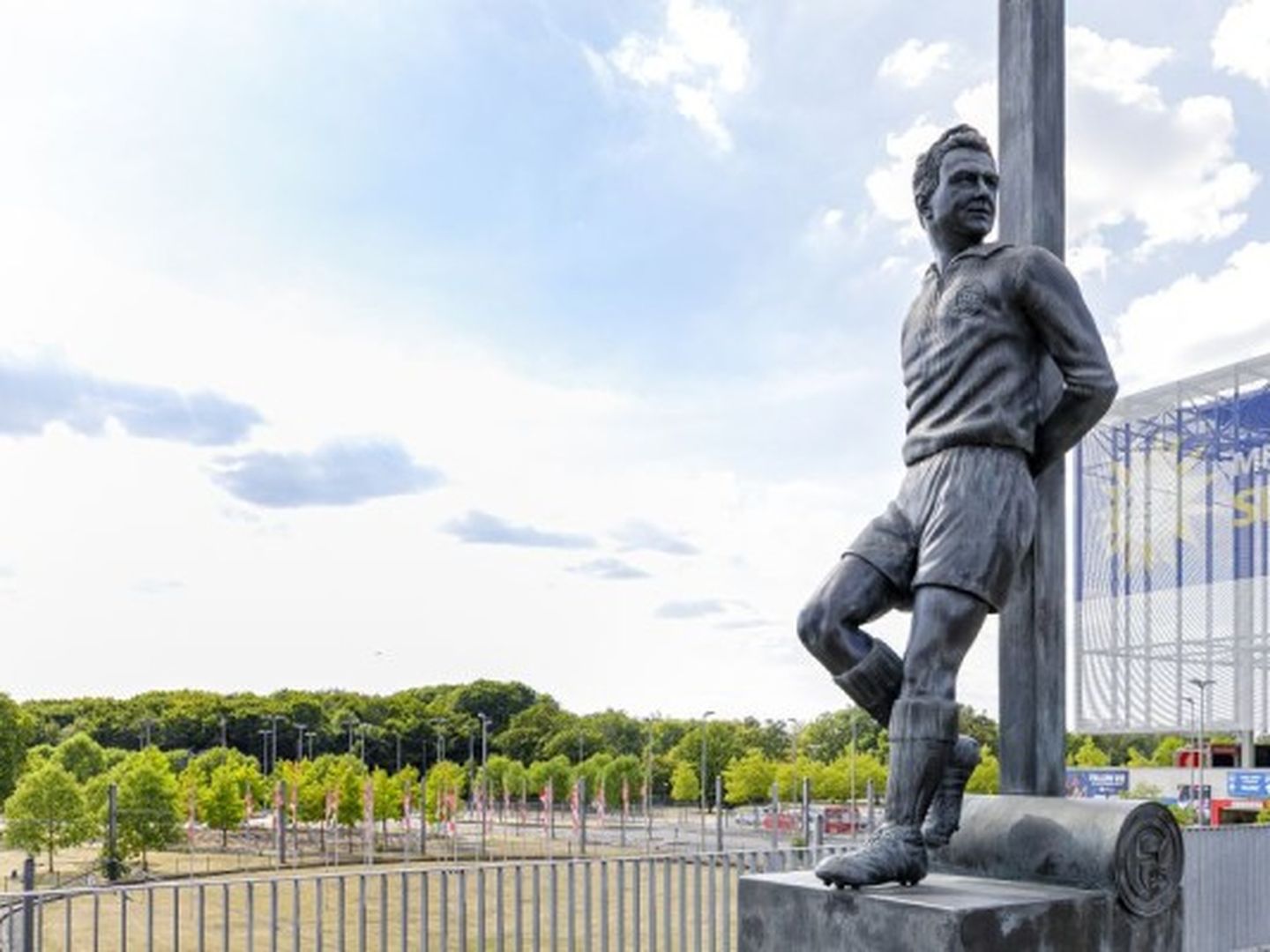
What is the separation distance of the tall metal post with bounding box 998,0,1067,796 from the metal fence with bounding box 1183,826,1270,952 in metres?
5.67

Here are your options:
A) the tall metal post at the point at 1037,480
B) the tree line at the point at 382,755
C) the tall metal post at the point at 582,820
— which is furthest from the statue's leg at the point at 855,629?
the tall metal post at the point at 582,820

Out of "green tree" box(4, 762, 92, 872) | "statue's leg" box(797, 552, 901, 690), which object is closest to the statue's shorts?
"statue's leg" box(797, 552, 901, 690)

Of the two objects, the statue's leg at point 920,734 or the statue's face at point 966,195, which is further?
the statue's face at point 966,195

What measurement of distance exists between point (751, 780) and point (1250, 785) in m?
21.8

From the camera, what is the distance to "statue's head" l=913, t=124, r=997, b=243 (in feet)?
14.9

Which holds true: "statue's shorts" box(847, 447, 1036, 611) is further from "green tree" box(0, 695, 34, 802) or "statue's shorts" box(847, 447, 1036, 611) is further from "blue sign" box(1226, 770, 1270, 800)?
"green tree" box(0, 695, 34, 802)

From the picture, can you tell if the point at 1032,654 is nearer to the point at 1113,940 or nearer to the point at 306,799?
the point at 1113,940

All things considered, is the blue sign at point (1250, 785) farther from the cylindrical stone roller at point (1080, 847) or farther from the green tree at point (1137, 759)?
the cylindrical stone roller at point (1080, 847)

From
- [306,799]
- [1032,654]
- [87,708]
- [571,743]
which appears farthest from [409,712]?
[1032,654]

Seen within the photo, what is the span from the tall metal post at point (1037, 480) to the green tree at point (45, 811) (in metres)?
42.1

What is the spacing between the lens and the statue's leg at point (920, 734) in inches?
164

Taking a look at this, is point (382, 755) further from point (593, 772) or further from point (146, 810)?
point (146, 810)

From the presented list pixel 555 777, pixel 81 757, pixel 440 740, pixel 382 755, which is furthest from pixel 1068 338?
pixel 382 755

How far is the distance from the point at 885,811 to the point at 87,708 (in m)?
103
